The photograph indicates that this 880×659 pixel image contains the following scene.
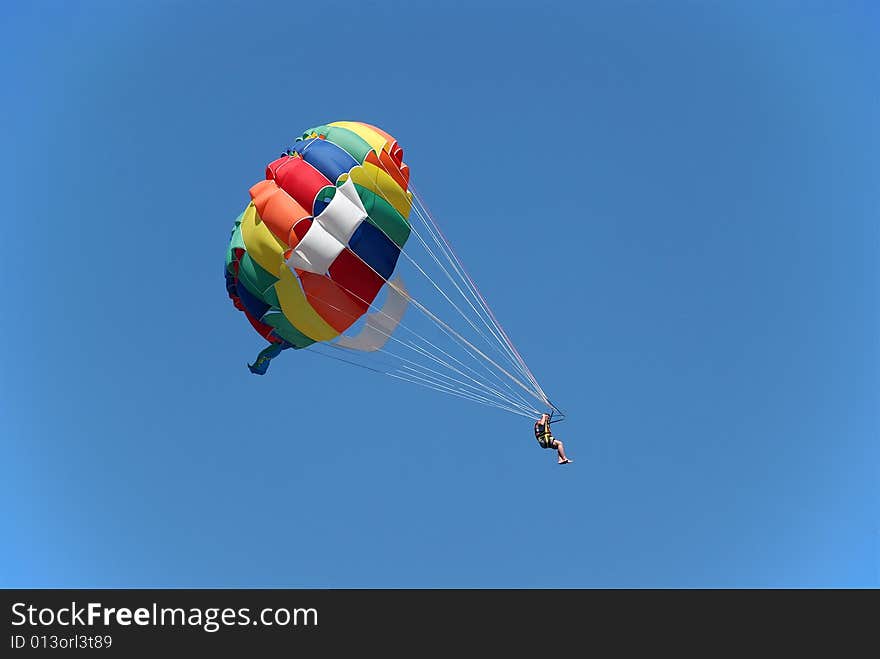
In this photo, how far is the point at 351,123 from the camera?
96.0 ft

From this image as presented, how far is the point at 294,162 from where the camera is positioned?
28016mm

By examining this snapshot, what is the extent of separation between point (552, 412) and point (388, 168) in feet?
20.2
